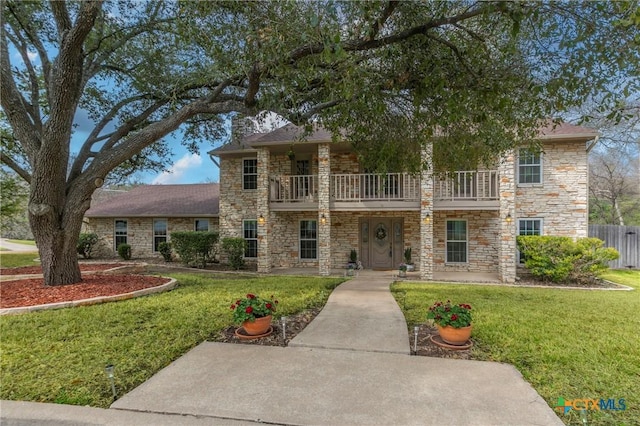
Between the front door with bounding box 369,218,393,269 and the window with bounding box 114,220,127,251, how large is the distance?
12.7m

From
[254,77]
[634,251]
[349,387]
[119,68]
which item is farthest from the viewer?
[634,251]

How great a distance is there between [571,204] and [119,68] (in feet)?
51.7

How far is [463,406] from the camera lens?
315 cm

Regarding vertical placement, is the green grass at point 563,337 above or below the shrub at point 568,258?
below

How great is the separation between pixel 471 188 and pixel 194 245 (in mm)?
11063

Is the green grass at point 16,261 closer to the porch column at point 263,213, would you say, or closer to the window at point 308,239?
the porch column at point 263,213

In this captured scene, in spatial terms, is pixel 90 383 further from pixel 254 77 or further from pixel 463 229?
pixel 463 229

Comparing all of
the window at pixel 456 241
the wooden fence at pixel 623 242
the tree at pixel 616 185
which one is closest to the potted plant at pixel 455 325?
the window at pixel 456 241

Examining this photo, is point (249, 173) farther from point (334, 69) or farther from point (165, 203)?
point (334, 69)

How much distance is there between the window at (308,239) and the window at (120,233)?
9741 millimetres

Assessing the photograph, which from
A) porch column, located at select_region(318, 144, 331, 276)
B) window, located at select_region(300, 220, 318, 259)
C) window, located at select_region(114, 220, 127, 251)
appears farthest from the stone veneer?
window, located at select_region(114, 220, 127, 251)

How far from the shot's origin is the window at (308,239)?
548 inches

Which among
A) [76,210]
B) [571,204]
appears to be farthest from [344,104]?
[571,204]

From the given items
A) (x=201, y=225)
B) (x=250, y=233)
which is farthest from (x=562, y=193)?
(x=201, y=225)
